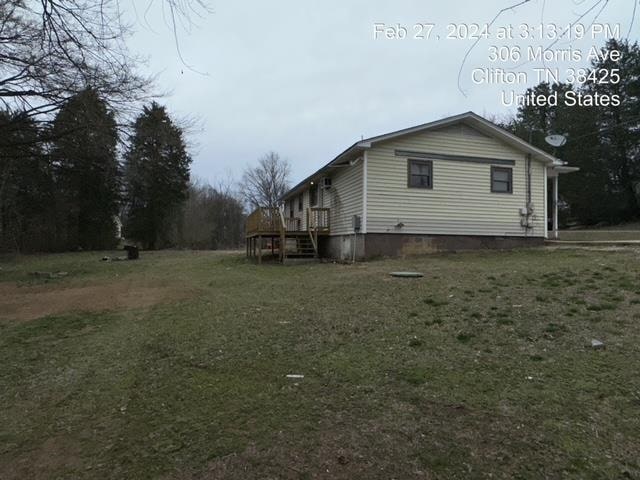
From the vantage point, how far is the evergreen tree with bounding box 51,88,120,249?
38.3ft

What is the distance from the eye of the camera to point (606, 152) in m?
31.6

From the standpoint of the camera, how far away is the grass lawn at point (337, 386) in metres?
2.61

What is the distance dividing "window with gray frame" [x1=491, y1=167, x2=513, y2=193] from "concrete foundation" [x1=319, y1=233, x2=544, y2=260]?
60.6 inches

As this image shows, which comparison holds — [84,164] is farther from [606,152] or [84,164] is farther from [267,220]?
[606,152]

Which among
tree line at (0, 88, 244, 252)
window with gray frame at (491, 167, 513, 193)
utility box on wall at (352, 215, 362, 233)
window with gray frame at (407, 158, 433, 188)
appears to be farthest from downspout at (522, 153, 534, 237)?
tree line at (0, 88, 244, 252)

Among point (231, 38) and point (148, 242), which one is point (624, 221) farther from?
point (231, 38)

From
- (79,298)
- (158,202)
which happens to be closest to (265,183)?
(158,202)

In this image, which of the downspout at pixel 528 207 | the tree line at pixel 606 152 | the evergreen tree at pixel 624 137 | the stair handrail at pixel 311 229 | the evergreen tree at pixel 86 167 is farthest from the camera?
the tree line at pixel 606 152

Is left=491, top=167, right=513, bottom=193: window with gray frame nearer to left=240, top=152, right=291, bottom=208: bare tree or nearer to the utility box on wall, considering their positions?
the utility box on wall

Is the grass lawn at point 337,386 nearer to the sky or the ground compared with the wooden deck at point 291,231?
nearer to the ground

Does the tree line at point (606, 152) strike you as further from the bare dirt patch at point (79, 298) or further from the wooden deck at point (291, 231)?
the bare dirt patch at point (79, 298)

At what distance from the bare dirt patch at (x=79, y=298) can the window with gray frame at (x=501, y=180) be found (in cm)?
1020

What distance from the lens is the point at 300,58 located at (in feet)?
15.5

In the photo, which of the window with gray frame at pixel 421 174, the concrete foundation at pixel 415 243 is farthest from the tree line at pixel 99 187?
the window with gray frame at pixel 421 174
